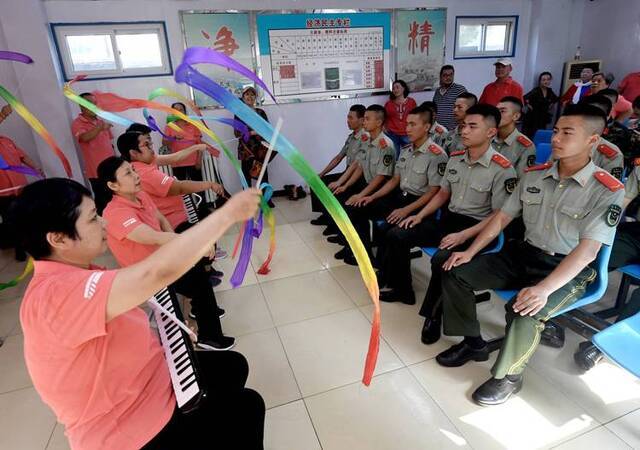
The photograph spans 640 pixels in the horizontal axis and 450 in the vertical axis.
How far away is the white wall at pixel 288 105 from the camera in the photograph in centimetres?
407

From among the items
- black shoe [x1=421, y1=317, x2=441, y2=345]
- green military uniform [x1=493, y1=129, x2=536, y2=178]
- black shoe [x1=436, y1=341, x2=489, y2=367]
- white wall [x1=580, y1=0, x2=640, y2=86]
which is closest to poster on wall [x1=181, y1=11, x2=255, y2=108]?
green military uniform [x1=493, y1=129, x2=536, y2=178]

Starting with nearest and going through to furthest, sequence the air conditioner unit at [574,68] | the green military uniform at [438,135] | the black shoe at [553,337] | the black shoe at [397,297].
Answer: the black shoe at [553,337]
the black shoe at [397,297]
the green military uniform at [438,135]
the air conditioner unit at [574,68]

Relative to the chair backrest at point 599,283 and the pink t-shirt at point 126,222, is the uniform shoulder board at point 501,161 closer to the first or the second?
the chair backrest at point 599,283

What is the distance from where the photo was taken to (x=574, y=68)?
618cm

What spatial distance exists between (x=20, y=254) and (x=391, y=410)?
4.03 m

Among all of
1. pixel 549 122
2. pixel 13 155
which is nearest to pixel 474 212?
pixel 13 155

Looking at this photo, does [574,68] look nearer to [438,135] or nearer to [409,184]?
[438,135]

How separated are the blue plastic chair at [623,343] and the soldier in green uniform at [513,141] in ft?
4.96

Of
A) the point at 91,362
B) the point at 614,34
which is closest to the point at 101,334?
the point at 91,362

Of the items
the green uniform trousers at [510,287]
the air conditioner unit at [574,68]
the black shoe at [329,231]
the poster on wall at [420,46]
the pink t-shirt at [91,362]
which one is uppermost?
the poster on wall at [420,46]

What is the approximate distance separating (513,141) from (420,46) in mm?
3255

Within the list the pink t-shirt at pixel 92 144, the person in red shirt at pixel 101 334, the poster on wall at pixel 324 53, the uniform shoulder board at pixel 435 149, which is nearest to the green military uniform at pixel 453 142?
the uniform shoulder board at pixel 435 149

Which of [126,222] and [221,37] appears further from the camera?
Result: [221,37]

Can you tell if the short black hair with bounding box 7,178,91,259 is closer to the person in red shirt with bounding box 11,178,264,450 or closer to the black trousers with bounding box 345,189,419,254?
the person in red shirt with bounding box 11,178,264,450
